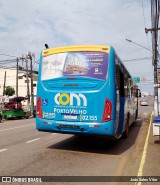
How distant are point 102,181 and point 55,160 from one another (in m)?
2.25

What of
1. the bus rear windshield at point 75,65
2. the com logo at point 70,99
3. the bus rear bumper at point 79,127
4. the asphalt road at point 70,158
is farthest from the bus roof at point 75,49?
the asphalt road at point 70,158

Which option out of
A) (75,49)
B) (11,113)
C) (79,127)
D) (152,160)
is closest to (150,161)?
(152,160)

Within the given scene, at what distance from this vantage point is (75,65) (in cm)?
992

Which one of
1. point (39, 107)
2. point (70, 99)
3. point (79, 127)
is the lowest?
point (79, 127)

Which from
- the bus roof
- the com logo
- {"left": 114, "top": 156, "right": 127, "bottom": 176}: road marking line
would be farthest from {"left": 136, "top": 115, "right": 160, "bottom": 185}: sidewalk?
the bus roof

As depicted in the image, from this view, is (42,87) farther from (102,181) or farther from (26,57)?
(26,57)

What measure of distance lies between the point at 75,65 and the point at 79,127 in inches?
78.3

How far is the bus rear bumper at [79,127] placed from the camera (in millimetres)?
9352

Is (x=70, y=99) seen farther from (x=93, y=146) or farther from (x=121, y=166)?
(x=121, y=166)

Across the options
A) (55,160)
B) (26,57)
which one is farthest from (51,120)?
(26,57)

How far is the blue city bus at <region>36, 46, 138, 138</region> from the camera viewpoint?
941 cm

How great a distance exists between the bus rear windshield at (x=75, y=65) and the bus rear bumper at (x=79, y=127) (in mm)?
1442

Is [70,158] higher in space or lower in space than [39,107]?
lower

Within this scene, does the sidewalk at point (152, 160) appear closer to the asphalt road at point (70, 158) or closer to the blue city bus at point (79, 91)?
the asphalt road at point (70, 158)
